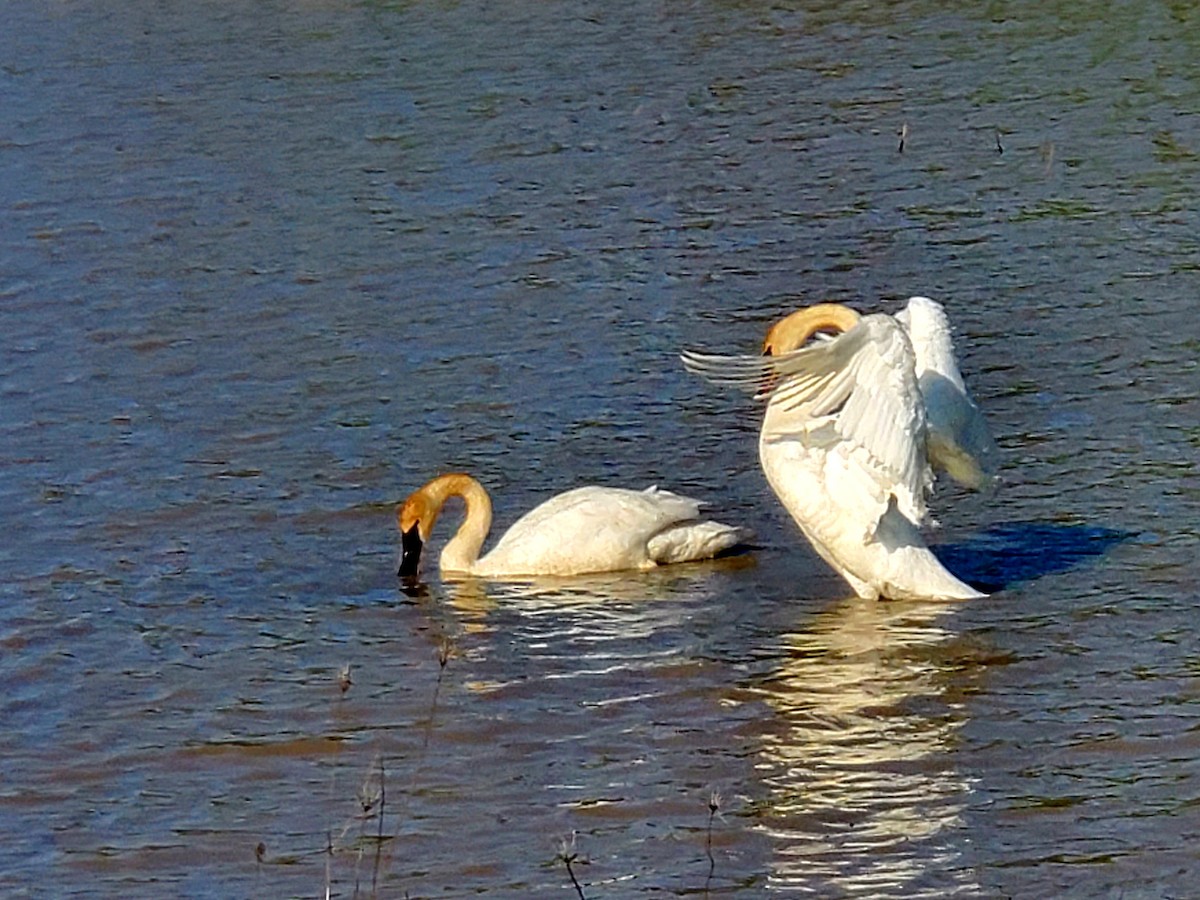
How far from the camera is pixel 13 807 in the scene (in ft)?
21.0

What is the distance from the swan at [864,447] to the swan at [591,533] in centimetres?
41

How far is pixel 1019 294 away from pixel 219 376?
11.6 feet

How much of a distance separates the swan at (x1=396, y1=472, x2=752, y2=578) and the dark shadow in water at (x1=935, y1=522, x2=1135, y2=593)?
2.55 ft

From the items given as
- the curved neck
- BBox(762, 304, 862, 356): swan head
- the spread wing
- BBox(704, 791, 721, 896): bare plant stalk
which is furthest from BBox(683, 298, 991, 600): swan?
BBox(704, 791, 721, 896): bare plant stalk

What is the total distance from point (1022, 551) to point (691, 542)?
1.10 meters

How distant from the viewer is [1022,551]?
8.41 m

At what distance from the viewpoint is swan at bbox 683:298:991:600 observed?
7.73m

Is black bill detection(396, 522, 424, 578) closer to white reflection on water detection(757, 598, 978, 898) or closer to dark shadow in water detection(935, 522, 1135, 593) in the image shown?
white reflection on water detection(757, 598, 978, 898)

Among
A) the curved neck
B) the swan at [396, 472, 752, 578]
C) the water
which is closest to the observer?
the water

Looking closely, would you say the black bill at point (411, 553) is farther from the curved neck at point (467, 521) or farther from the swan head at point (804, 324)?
the swan head at point (804, 324)

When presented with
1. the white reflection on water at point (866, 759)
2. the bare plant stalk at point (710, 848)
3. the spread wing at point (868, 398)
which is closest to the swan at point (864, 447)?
the spread wing at point (868, 398)

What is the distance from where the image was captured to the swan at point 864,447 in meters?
7.73

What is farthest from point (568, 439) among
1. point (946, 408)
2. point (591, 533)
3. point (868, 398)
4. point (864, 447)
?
point (868, 398)

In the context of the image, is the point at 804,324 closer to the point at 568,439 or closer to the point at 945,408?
the point at 945,408
